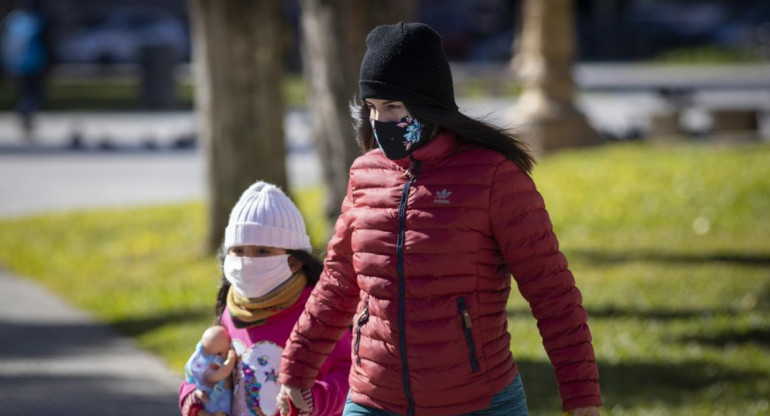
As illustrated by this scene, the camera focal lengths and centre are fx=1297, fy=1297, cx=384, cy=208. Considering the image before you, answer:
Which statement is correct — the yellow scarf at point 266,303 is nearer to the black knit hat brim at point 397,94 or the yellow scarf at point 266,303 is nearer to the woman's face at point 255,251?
the woman's face at point 255,251


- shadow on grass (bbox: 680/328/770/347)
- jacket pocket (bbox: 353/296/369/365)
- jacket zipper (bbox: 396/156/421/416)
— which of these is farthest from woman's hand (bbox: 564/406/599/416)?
shadow on grass (bbox: 680/328/770/347)

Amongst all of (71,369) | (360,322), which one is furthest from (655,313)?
(360,322)

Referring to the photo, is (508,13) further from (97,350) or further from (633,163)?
(97,350)

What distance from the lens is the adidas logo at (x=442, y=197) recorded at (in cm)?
345

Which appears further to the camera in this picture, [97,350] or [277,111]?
[277,111]

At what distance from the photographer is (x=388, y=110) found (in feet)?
11.8

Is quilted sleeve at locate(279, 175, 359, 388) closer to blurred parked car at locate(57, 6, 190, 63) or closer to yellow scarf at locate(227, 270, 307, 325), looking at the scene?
yellow scarf at locate(227, 270, 307, 325)

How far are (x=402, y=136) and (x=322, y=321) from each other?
0.62 m

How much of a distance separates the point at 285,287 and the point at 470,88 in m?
25.6

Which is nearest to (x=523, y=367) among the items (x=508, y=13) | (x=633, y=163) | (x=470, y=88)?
(x=633, y=163)

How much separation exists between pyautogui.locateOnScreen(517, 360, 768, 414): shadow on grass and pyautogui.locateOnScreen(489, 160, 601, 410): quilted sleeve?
3203 millimetres

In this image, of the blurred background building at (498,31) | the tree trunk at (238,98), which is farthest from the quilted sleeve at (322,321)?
the blurred background building at (498,31)

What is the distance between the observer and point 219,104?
11.2m

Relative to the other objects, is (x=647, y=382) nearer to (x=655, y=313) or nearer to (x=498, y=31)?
(x=655, y=313)
